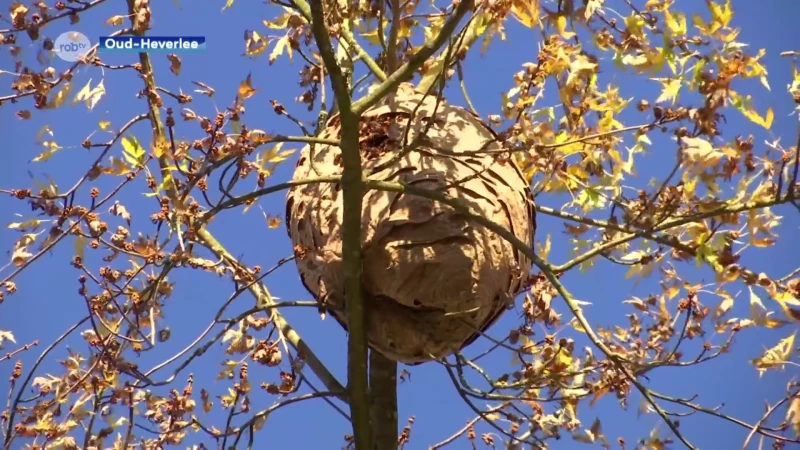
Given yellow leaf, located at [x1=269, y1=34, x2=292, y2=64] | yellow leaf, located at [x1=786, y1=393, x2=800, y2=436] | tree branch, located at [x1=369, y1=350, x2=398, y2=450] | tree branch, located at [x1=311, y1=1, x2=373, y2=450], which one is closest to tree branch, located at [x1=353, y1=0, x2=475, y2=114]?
tree branch, located at [x1=311, y1=1, x2=373, y2=450]

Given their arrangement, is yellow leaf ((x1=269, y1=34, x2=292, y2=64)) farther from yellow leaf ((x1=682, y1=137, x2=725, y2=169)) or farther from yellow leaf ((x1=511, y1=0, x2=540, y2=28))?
yellow leaf ((x1=682, y1=137, x2=725, y2=169))

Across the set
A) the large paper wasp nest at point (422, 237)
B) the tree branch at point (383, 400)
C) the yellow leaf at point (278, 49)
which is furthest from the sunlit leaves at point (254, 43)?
the tree branch at point (383, 400)

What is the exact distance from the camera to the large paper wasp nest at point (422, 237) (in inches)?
61.1

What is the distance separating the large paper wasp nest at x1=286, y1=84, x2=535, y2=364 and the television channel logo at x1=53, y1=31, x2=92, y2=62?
2.33 ft

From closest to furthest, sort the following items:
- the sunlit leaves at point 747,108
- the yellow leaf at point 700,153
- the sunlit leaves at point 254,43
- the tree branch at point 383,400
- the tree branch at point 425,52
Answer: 1. the tree branch at point 425,52
2. the yellow leaf at point 700,153
3. the sunlit leaves at point 747,108
4. the tree branch at point 383,400
5. the sunlit leaves at point 254,43

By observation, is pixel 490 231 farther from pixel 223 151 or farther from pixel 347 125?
pixel 223 151

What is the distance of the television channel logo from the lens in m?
2.01

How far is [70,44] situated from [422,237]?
114 centimetres

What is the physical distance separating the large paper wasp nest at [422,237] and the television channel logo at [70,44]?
2.33ft

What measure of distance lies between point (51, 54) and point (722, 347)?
160 cm

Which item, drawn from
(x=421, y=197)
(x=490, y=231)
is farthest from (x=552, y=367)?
(x=421, y=197)

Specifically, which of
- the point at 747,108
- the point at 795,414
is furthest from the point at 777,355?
the point at 747,108

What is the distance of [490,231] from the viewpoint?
1599mm

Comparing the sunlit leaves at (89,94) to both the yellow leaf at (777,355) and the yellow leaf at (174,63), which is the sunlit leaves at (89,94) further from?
the yellow leaf at (777,355)
